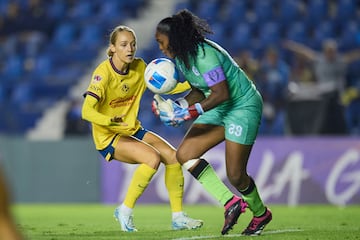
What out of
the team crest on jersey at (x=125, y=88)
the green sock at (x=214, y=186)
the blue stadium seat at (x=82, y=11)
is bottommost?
the green sock at (x=214, y=186)

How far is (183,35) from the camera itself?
23.5 ft

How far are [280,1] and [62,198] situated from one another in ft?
21.2

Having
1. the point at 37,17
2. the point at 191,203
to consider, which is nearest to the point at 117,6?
the point at 37,17

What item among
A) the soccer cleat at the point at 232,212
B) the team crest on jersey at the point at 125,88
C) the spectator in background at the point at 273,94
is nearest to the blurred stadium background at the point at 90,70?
the spectator in background at the point at 273,94

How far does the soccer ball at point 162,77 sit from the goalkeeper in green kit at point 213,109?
0.13m

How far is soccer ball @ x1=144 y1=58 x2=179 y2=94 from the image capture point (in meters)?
7.43

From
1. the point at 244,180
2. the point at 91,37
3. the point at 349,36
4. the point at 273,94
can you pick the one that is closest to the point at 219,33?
the point at 349,36

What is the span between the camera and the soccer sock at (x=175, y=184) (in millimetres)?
8180

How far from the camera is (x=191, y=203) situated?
1418 cm

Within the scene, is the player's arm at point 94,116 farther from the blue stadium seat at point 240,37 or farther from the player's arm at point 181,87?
the blue stadium seat at point 240,37

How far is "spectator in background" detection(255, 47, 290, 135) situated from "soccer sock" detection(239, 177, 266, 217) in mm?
7503

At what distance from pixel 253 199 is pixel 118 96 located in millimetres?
1662

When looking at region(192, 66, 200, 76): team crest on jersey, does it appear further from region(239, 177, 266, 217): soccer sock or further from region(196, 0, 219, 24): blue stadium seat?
region(196, 0, 219, 24): blue stadium seat

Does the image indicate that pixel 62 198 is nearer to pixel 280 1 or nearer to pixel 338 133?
pixel 338 133
